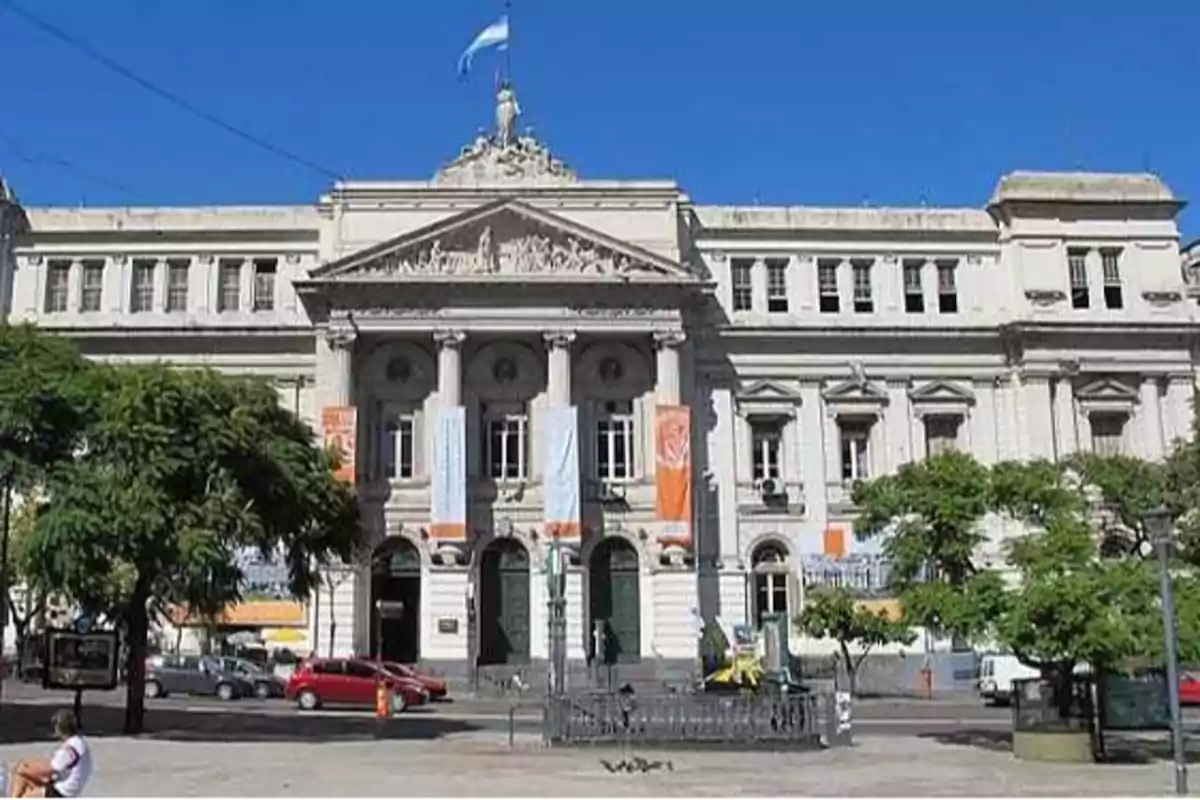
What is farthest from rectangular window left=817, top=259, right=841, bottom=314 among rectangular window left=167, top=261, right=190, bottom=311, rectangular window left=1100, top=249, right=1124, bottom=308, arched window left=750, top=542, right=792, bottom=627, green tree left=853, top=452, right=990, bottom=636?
green tree left=853, top=452, right=990, bottom=636

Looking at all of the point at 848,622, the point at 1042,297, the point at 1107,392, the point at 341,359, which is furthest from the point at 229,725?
the point at 1107,392

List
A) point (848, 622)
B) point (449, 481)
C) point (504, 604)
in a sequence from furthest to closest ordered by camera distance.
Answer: point (504, 604) < point (449, 481) < point (848, 622)

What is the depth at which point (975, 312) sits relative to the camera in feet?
189

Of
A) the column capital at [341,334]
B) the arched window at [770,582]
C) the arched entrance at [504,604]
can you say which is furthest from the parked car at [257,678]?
the arched window at [770,582]

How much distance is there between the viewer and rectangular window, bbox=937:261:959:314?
58062mm

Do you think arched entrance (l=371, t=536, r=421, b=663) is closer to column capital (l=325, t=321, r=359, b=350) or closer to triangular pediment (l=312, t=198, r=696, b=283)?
column capital (l=325, t=321, r=359, b=350)

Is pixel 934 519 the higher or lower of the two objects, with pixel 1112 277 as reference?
lower

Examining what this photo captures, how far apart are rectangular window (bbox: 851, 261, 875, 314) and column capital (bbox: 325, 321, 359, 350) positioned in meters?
20.2

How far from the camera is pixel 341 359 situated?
53.4 m

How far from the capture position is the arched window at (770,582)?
180 ft

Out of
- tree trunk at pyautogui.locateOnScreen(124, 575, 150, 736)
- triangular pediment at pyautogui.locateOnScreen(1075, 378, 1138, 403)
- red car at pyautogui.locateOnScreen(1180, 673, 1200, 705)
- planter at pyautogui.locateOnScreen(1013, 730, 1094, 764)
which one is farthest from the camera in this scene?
triangular pediment at pyautogui.locateOnScreen(1075, 378, 1138, 403)

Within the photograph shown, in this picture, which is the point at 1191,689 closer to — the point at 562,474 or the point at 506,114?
the point at 562,474

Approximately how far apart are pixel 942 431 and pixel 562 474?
16044 mm

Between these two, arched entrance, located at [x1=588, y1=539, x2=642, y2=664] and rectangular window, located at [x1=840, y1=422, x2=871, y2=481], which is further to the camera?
rectangular window, located at [x1=840, y1=422, x2=871, y2=481]
